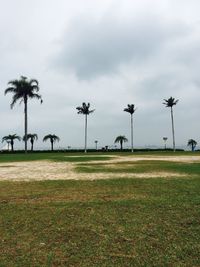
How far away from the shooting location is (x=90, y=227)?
776cm

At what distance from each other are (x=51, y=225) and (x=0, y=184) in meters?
8.44

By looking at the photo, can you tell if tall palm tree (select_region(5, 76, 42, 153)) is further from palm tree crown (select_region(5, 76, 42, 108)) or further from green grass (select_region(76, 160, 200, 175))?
green grass (select_region(76, 160, 200, 175))

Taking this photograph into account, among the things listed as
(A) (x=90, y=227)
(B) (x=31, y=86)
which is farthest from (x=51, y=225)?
(B) (x=31, y=86)

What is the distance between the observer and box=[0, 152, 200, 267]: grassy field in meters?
5.88

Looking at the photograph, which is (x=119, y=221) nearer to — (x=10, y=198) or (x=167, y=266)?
(x=167, y=266)

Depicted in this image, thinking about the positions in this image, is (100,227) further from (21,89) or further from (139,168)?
(21,89)

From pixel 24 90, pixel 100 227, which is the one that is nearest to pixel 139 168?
pixel 100 227

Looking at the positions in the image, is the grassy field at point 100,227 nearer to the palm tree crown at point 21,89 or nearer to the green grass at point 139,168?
the green grass at point 139,168

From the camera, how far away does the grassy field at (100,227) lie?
19.3ft

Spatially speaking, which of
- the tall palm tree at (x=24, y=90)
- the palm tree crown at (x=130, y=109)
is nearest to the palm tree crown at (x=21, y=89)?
the tall palm tree at (x=24, y=90)

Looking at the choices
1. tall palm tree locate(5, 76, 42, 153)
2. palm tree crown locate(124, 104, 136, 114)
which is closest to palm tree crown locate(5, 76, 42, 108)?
tall palm tree locate(5, 76, 42, 153)

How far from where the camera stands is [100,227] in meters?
7.73

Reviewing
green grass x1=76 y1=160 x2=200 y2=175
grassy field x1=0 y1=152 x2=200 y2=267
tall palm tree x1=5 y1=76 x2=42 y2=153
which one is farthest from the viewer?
tall palm tree x1=5 y1=76 x2=42 y2=153

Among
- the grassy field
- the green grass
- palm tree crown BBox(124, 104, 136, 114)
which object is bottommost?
the grassy field
